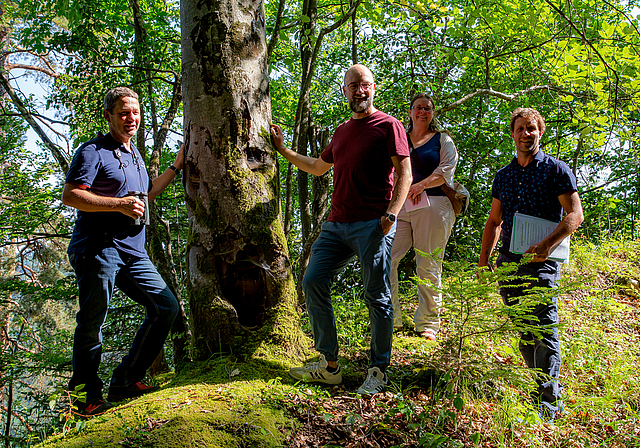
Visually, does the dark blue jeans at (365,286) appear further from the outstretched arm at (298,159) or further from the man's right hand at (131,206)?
the man's right hand at (131,206)

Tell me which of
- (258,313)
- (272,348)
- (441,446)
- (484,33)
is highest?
(484,33)

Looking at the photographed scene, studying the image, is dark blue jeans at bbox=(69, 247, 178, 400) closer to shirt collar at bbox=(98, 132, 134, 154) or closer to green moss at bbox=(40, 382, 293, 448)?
green moss at bbox=(40, 382, 293, 448)

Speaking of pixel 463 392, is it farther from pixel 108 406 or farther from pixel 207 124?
pixel 207 124

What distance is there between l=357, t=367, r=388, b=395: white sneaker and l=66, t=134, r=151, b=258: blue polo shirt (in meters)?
1.92

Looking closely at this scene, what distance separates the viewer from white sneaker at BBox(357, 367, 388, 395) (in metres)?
2.95

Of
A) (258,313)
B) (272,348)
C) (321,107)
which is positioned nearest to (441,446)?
(272,348)

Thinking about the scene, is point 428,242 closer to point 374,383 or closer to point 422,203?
point 422,203

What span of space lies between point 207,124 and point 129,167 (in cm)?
68

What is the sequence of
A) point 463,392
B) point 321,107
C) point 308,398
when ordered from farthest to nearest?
point 321,107, point 463,392, point 308,398

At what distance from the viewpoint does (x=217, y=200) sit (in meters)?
3.22

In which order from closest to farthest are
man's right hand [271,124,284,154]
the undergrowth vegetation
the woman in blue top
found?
the undergrowth vegetation
man's right hand [271,124,284,154]
the woman in blue top

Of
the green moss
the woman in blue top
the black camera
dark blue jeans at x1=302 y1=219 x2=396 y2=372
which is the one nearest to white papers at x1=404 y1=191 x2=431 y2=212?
the woman in blue top

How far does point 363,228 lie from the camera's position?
3098 millimetres

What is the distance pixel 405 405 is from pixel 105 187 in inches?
101
